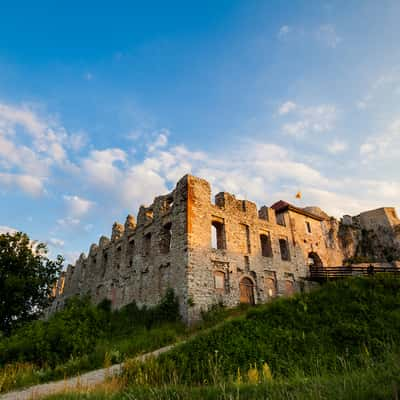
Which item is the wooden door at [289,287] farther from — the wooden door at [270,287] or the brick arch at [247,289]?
the brick arch at [247,289]

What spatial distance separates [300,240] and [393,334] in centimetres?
1414

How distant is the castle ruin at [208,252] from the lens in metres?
15.5

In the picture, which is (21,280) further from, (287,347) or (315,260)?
(315,260)

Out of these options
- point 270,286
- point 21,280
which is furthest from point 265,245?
point 21,280

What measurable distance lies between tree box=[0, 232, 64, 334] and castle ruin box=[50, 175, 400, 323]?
15.4 ft

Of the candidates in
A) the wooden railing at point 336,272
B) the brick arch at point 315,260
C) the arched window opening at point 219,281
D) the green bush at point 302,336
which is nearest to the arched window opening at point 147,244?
the arched window opening at point 219,281

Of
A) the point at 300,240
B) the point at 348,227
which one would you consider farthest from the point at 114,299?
the point at 348,227

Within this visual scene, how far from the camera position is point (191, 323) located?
531 inches

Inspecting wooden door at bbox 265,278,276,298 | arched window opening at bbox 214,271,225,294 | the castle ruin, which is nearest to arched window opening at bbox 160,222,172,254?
the castle ruin

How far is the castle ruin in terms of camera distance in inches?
610

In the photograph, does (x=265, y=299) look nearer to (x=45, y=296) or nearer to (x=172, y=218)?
(x=172, y=218)

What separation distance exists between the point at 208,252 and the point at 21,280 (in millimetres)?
12280

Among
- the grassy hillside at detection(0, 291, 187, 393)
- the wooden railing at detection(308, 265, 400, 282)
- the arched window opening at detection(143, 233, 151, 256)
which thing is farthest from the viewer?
the wooden railing at detection(308, 265, 400, 282)

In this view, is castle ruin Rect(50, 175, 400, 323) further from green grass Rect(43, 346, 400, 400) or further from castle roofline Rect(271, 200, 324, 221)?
green grass Rect(43, 346, 400, 400)
